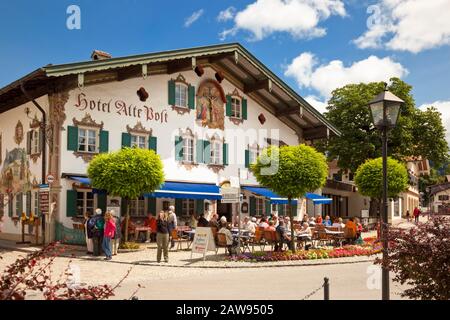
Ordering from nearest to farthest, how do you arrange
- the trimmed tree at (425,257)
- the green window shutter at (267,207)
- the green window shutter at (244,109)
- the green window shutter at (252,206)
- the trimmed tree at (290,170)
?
the trimmed tree at (425,257), the trimmed tree at (290,170), the green window shutter at (244,109), the green window shutter at (252,206), the green window shutter at (267,207)

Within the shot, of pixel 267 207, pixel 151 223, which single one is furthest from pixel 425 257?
pixel 267 207

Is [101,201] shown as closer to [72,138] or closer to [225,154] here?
[72,138]

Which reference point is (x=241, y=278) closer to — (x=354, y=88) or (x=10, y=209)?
(x=10, y=209)

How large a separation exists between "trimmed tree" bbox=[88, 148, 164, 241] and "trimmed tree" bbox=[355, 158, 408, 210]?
44.7 feet

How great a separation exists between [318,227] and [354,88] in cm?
2220

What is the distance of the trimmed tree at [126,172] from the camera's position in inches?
714

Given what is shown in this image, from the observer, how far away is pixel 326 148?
40719mm

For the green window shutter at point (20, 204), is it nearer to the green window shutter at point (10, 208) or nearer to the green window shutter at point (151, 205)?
the green window shutter at point (10, 208)

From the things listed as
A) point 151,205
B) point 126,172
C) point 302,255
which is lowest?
point 302,255

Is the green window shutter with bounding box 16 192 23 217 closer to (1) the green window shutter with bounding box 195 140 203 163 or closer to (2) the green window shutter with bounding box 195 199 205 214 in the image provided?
(2) the green window shutter with bounding box 195 199 205 214

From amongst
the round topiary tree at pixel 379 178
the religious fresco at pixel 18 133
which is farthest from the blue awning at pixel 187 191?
the round topiary tree at pixel 379 178

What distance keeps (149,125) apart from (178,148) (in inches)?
71.6

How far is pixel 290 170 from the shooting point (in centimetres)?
1692
